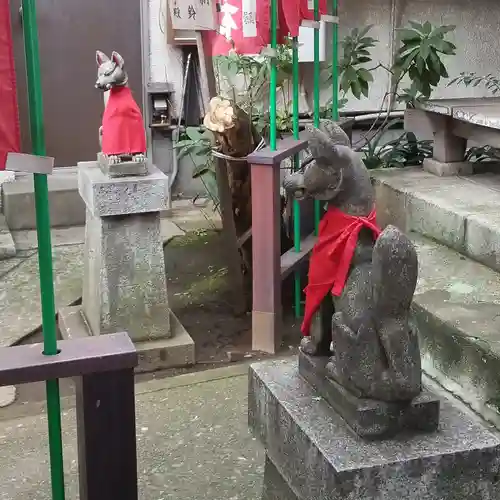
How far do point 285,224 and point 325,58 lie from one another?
7.19ft

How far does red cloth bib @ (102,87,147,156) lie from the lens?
4316mm

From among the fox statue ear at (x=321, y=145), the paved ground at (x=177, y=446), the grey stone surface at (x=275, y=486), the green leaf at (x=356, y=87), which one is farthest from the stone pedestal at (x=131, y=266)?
the fox statue ear at (x=321, y=145)

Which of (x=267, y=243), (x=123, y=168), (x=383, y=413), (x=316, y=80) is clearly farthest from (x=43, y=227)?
(x=316, y=80)

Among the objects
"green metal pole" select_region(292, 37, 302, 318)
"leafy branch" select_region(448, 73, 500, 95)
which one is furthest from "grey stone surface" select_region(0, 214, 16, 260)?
"leafy branch" select_region(448, 73, 500, 95)

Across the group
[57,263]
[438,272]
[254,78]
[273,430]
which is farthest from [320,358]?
[57,263]

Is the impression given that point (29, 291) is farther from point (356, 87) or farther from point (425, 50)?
point (425, 50)

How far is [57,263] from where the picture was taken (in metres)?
6.23

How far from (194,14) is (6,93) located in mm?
2865

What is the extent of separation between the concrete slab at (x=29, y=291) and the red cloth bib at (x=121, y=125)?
1399 millimetres

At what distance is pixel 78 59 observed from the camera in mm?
7414

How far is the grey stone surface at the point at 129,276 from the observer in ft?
14.3

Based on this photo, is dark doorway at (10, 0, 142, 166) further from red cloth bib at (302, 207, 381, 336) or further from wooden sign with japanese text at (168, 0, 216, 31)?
red cloth bib at (302, 207, 381, 336)

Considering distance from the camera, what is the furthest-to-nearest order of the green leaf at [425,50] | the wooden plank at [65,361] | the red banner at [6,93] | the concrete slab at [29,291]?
the green leaf at [425,50], the concrete slab at [29,291], the wooden plank at [65,361], the red banner at [6,93]

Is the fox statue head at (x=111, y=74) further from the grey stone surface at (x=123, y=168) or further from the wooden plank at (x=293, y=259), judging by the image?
the wooden plank at (x=293, y=259)
